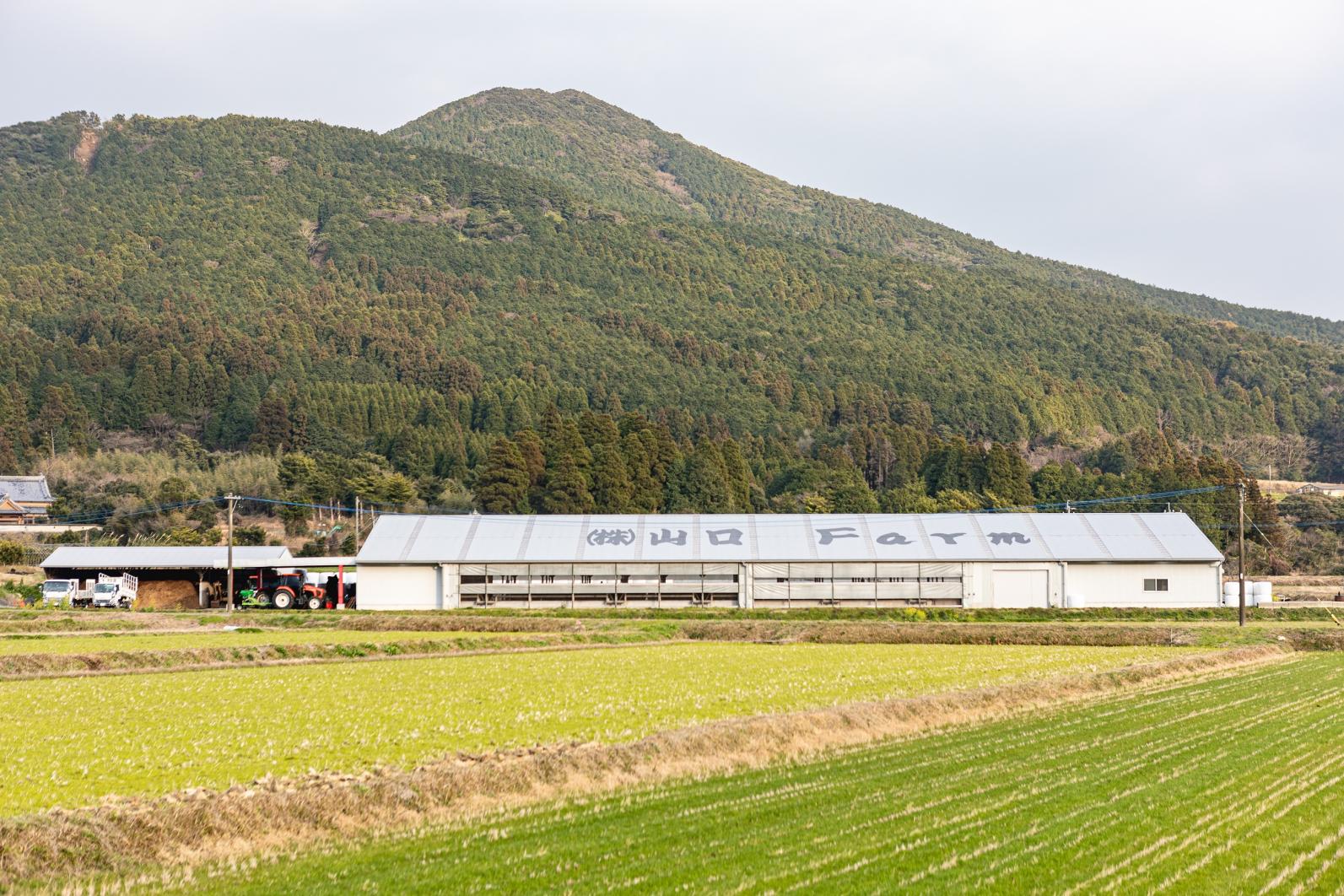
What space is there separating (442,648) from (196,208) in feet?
568

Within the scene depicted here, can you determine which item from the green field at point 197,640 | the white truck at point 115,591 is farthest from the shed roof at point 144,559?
the green field at point 197,640

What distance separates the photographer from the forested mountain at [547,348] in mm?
120625

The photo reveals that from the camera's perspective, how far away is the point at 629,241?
195375 mm

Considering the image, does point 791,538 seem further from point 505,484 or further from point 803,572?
point 505,484

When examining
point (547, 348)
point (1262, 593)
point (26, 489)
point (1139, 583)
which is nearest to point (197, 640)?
point (1139, 583)

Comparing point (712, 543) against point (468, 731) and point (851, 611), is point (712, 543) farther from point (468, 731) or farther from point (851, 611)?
point (468, 731)

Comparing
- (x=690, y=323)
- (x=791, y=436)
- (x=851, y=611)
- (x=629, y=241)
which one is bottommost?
(x=851, y=611)

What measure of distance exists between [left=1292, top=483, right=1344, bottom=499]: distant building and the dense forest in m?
9.85

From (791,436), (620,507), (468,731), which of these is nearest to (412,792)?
(468,731)

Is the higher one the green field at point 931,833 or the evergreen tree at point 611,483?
the evergreen tree at point 611,483

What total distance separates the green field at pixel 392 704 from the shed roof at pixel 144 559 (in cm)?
3174

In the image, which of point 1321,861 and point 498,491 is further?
point 498,491

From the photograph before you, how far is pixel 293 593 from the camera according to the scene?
2313 inches

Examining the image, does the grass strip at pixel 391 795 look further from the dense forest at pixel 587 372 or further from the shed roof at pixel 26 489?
the shed roof at pixel 26 489
